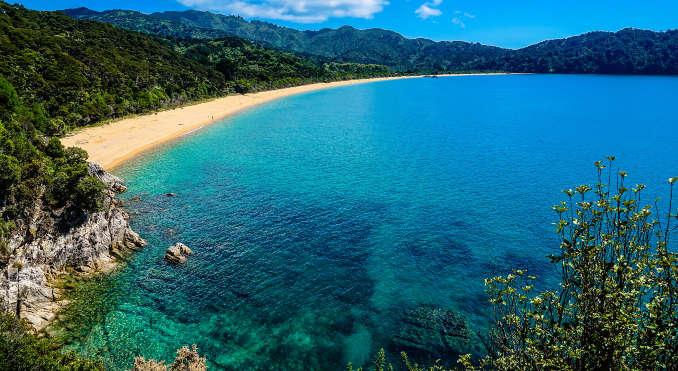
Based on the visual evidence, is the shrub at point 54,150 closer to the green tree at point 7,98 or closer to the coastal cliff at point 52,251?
the coastal cliff at point 52,251

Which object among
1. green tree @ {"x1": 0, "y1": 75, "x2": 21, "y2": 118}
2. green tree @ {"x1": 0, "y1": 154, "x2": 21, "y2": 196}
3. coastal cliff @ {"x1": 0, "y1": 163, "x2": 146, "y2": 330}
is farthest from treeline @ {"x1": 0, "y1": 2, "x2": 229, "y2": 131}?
green tree @ {"x1": 0, "y1": 154, "x2": 21, "y2": 196}

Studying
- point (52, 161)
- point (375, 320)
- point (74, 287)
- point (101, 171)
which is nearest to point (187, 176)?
point (101, 171)

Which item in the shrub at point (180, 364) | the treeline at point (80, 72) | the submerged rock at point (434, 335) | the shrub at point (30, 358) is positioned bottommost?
the submerged rock at point (434, 335)

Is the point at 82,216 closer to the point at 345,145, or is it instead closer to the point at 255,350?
the point at 255,350

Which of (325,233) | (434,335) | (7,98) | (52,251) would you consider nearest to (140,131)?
(7,98)

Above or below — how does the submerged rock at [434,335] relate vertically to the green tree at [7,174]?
below

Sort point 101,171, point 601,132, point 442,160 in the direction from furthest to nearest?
point 601,132 < point 442,160 < point 101,171

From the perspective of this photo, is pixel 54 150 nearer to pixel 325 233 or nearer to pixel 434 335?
pixel 325 233

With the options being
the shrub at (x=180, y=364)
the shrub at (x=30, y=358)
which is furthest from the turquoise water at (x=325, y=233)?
the shrub at (x=30, y=358)
